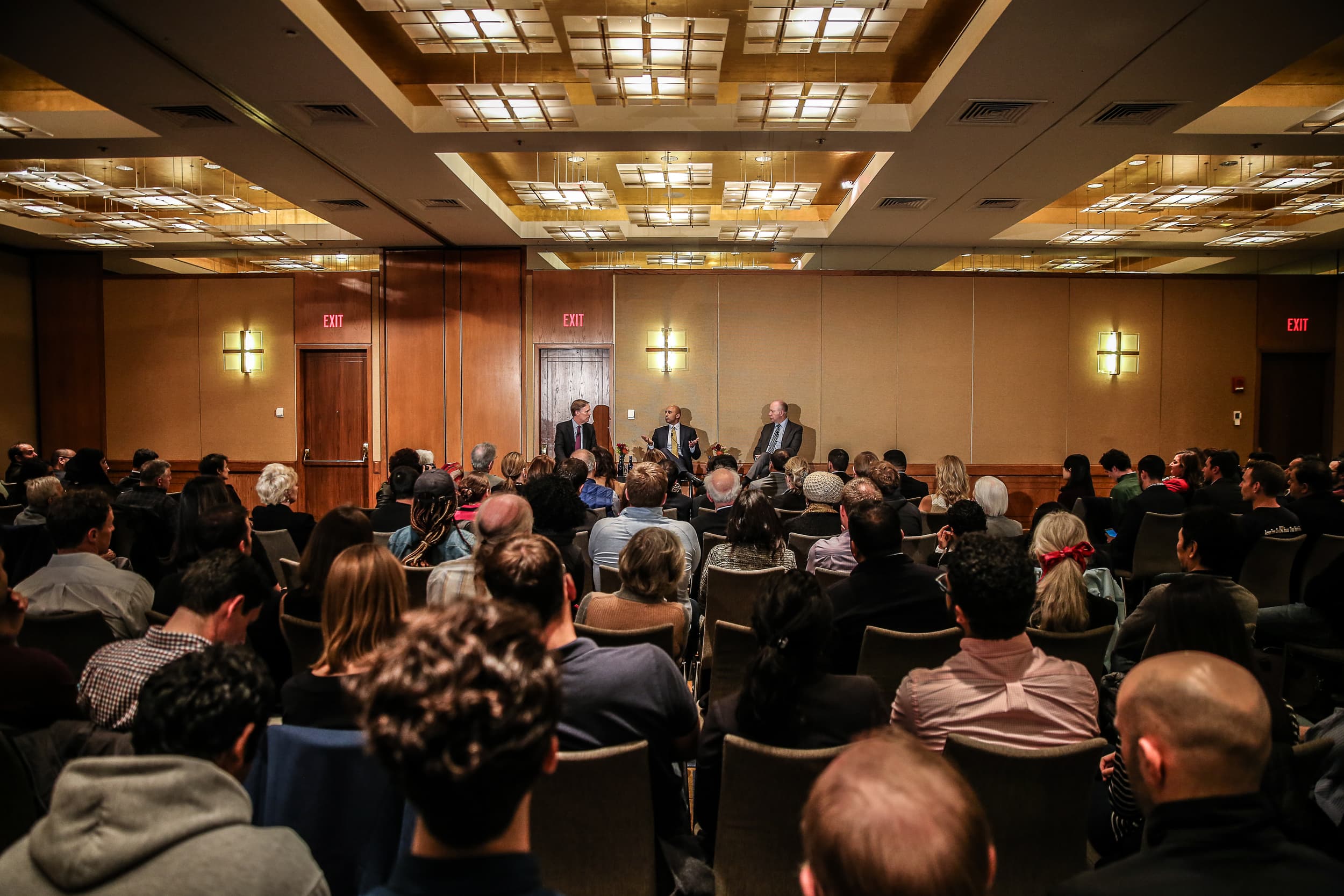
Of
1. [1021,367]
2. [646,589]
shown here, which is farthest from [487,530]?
[1021,367]

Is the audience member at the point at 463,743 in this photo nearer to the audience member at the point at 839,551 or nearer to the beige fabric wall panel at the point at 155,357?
the audience member at the point at 839,551

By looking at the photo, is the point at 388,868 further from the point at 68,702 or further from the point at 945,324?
the point at 945,324

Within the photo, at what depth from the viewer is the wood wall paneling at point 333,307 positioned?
1101 cm

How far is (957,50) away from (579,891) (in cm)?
556

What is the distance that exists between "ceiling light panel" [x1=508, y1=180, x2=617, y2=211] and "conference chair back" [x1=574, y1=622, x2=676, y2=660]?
20.7 feet

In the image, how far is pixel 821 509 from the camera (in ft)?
16.2

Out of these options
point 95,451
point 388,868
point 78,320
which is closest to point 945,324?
point 95,451

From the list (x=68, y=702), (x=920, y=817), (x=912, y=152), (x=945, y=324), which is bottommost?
(x=68, y=702)

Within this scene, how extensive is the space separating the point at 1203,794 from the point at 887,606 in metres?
1.70

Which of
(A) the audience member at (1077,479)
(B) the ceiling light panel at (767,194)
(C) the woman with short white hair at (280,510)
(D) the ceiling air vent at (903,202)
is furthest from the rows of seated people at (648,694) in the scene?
(D) the ceiling air vent at (903,202)

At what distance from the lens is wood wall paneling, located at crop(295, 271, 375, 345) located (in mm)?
11008

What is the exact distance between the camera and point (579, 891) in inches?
71.4

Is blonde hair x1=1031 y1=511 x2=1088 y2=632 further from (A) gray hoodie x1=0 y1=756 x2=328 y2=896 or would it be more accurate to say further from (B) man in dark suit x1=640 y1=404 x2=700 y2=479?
(B) man in dark suit x1=640 y1=404 x2=700 y2=479

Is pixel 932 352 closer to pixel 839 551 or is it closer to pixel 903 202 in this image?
pixel 903 202
